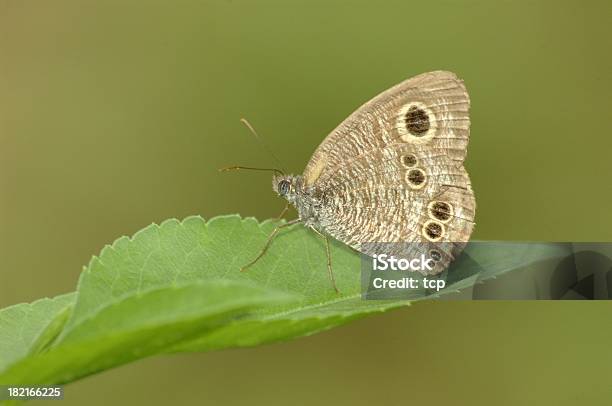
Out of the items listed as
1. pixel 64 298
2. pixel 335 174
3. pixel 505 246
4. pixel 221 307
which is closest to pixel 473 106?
pixel 335 174

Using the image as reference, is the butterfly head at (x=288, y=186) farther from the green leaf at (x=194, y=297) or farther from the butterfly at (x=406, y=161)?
the green leaf at (x=194, y=297)

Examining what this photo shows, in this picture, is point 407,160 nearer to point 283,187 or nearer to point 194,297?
point 283,187

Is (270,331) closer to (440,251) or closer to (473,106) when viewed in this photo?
(440,251)

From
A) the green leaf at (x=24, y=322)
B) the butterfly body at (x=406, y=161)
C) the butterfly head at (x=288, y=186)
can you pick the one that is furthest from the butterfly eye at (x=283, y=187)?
the green leaf at (x=24, y=322)

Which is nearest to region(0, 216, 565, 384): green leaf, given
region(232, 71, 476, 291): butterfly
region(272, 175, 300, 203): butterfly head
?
region(232, 71, 476, 291): butterfly

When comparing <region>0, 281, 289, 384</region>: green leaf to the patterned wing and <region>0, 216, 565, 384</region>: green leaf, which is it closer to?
<region>0, 216, 565, 384</region>: green leaf

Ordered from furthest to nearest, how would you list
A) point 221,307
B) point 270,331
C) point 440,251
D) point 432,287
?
point 440,251
point 432,287
point 270,331
point 221,307
